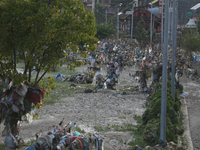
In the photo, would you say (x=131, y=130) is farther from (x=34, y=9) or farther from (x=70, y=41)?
(x=34, y=9)

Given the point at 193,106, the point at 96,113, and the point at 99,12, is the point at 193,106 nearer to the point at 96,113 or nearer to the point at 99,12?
the point at 96,113

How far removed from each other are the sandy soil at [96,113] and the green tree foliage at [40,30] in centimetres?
207

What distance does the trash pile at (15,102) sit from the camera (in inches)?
308

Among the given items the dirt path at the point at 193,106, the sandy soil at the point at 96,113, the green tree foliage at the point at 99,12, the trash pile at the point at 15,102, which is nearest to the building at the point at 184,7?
the green tree foliage at the point at 99,12

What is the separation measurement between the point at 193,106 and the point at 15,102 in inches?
400

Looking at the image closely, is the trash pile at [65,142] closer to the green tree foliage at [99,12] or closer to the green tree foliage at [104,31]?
the green tree foliage at [104,31]

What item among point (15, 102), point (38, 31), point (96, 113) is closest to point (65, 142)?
point (15, 102)

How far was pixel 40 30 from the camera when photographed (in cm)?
781

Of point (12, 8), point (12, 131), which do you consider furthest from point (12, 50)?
point (12, 131)

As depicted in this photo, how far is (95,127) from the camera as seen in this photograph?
35.8 ft

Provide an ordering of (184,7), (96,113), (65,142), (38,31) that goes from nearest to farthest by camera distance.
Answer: (65,142) < (38,31) < (96,113) < (184,7)

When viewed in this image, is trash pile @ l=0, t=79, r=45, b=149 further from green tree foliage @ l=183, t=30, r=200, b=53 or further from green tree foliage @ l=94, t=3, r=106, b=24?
green tree foliage @ l=94, t=3, r=106, b=24

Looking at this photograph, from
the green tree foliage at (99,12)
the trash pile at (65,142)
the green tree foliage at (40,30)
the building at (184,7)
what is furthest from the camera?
the green tree foliage at (99,12)

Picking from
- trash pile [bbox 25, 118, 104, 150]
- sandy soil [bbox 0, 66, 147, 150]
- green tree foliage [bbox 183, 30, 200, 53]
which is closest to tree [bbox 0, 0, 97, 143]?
trash pile [bbox 25, 118, 104, 150]
